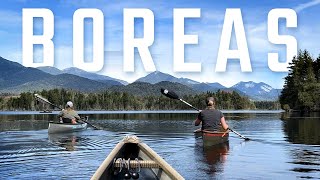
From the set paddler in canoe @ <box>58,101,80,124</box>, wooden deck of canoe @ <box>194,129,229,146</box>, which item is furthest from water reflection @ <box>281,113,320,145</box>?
paddler in canoe @ <box>58,101,80,124</box>

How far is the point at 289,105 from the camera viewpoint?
470ft

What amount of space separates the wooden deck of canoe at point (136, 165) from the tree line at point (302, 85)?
11138 cm

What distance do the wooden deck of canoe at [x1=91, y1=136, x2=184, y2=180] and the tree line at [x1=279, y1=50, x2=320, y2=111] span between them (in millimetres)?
111384

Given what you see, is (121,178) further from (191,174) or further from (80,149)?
(80,149)

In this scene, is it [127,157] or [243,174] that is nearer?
[127,157]

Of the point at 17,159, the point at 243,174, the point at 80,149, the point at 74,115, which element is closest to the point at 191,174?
the point at 243,174

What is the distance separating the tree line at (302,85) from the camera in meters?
120

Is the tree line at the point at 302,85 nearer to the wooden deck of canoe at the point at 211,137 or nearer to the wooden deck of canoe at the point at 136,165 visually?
the wooden deck of canoe at the point at 211,137

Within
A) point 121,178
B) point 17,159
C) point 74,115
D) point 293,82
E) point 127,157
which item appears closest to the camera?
point 121,178

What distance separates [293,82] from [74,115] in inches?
4185

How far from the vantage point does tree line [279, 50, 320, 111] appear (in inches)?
4734

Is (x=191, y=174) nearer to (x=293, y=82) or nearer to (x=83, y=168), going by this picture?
(x=83, y=168)

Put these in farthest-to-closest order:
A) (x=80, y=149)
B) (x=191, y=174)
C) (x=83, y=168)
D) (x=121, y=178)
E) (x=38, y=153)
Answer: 1. (x=80, y=149)
2. (x=38, y=153)
3. (x=83, y=168)
4. (x=191, y=174)
5. (x=121, y=178)

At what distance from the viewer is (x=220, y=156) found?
21.9 metres
